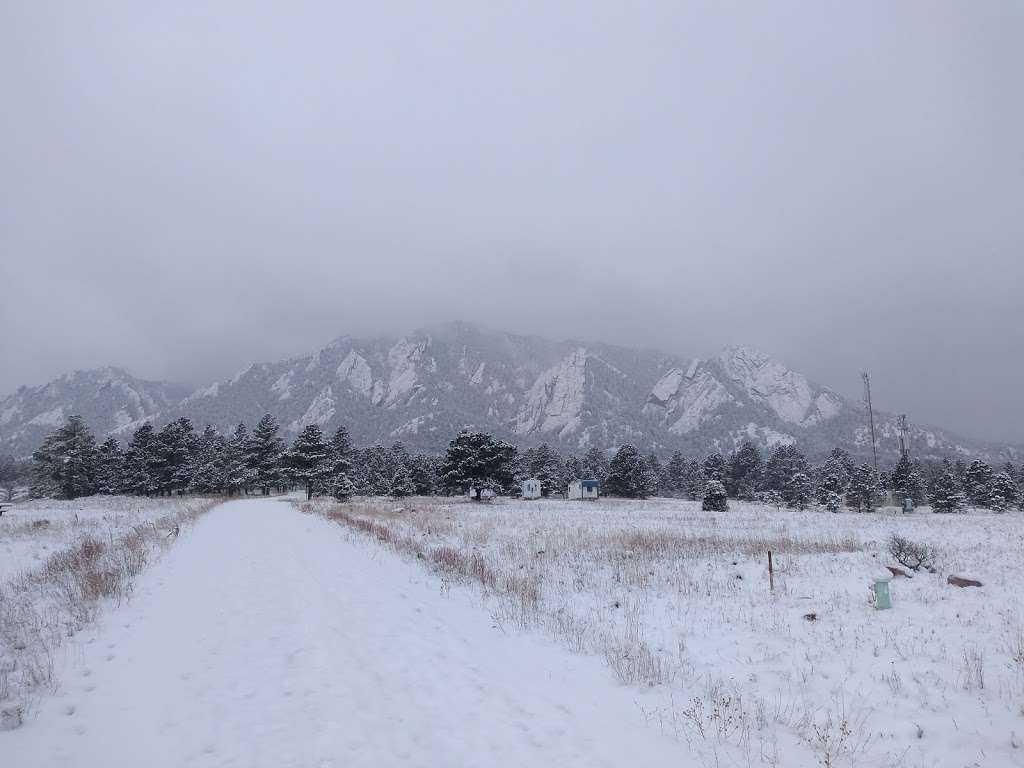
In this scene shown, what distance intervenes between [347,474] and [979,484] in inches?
3767

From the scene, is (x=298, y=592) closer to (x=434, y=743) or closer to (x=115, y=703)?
(x=115, y=703)

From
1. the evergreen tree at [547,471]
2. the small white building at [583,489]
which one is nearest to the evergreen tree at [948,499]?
the small white building at [583,489]

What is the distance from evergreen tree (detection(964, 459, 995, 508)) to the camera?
6800 centimetres

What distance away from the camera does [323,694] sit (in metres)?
6.18

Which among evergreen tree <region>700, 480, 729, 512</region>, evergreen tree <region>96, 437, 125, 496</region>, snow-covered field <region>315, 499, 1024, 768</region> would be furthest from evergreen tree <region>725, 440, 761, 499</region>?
evergreen tree <region>96, 437, 125, 496</region>

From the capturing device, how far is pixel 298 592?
11.6 m

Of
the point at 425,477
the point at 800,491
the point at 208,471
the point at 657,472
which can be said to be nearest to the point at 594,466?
the point at 657,472

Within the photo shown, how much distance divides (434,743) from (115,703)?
12.8 feet

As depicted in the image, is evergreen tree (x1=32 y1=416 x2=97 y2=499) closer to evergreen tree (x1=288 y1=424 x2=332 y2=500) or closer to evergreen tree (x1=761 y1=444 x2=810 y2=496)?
evergreen tree (x1=288 y1=424 x2=332 y2=500)

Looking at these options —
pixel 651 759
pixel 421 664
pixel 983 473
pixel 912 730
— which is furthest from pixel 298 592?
pixel 983 473

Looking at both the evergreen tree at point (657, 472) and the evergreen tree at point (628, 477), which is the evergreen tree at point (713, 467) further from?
the evergreen tree at point (628, 477)

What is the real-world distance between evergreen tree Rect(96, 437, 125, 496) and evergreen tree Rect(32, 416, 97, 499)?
4.24m

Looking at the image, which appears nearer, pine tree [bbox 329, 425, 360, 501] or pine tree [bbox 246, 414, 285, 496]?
pine tree [bbox 329, 425, 360, 501]

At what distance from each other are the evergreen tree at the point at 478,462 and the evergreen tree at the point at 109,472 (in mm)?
54622
